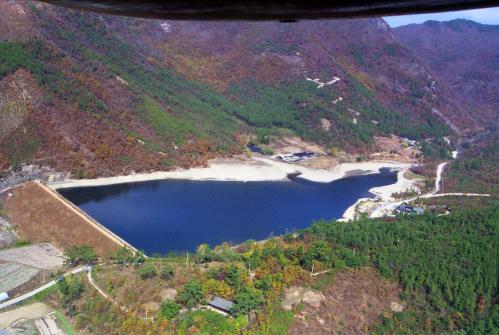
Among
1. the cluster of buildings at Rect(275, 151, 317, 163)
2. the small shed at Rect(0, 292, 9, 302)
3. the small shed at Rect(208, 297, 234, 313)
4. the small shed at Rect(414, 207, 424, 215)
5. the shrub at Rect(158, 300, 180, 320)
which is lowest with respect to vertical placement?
the cluster of buildings at Rect(275, 151, 317, 163)

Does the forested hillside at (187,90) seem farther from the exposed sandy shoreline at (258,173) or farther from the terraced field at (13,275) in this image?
the terraced field at (13,275)

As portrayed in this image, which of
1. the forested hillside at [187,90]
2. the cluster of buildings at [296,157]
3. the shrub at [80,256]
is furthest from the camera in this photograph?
the cluster of buildings at [296,157]

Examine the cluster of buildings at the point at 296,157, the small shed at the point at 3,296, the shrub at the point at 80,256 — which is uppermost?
the shrub at the point at 80,256

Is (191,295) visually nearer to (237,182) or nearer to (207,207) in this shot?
(207,207)

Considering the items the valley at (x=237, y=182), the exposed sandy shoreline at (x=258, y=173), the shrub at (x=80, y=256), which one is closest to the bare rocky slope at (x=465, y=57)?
the valley at (x=237, y=182)

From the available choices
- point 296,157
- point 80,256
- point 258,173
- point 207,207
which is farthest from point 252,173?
point 80,256

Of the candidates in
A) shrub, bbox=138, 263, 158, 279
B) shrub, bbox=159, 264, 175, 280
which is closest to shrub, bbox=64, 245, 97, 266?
shrub, bbox=138, 263, 158, 279

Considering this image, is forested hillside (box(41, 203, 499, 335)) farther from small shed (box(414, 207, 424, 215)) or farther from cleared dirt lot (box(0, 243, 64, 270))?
small shed (box(414, 207, 424, 215))
